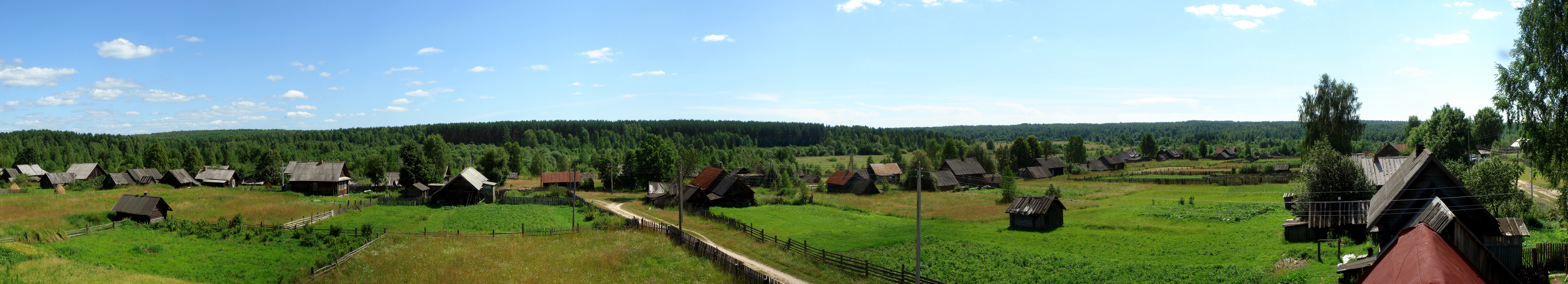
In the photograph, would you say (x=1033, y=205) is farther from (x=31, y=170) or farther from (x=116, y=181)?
(x=31, y=170)

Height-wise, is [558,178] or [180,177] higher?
[180,177]

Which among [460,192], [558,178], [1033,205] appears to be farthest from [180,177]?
[1033,205]

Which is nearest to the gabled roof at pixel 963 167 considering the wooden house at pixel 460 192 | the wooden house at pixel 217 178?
the wooden house at pixel 460 192

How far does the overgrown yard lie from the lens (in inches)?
1540

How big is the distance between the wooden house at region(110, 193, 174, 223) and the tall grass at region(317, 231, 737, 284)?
54.0 feet

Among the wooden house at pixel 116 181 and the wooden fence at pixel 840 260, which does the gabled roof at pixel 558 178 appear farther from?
the wooden fence at pixel 840 260

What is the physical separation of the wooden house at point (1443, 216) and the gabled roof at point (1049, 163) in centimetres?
7399

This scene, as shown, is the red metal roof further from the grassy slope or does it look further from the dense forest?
the dense forest

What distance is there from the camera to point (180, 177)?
78.9m

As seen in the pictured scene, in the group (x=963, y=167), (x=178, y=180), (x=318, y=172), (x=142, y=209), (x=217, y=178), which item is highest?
(x=318, y=172)

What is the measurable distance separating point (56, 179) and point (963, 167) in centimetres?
11021

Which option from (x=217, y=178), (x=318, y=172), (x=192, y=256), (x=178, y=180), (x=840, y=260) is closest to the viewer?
(x=840, y=260)

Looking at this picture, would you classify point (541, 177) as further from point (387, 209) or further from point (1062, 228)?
point (1062, 228)

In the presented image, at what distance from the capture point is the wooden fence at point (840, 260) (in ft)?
77.8
